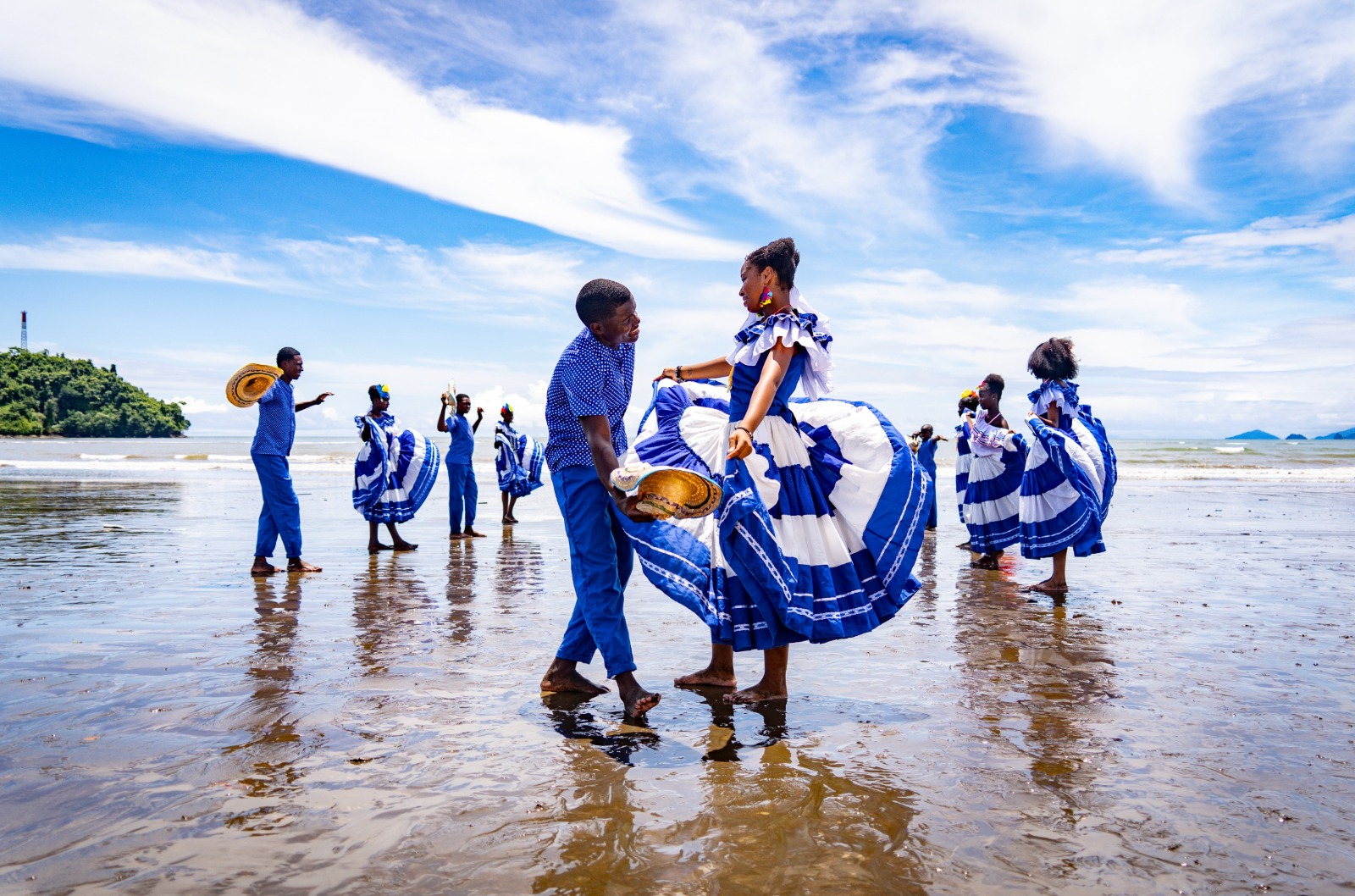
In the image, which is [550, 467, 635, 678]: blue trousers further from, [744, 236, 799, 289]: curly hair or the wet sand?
[744, 236, 799, 289]: curly hair

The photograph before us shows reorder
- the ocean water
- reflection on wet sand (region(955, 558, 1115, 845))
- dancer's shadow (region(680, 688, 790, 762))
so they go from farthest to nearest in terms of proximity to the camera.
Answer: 1. the ocean water
2. dancer's shadow (region(680, 688, 790, 762))
3. reflection on wet sand (region(955, 558, 1115, 845))

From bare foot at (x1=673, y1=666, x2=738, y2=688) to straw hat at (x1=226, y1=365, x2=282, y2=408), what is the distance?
225 inches

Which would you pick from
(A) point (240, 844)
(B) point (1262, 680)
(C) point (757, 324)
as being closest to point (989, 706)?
(B) point (1262, 680)

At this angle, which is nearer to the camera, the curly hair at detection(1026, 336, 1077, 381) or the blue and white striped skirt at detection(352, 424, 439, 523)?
the curly hair at detection(1026, 336, 1077, 381)

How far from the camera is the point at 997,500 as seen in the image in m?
9.45

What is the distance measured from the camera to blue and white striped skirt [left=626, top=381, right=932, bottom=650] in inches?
159

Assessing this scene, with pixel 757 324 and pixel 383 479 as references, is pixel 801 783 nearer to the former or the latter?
pixel 757 324

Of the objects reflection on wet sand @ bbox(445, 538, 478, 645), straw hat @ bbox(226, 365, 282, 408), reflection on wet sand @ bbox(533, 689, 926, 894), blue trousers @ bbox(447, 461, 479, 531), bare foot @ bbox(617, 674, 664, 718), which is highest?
straw hat @ bbox(226, 365, 282, 408)

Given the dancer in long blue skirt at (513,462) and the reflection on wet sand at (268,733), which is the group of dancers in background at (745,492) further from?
the dancer in long blue skirt at (513,462)

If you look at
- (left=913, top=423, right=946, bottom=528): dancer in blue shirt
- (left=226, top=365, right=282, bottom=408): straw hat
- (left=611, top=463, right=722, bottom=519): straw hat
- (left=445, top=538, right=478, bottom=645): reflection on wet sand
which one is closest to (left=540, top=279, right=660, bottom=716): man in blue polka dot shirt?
(left=611, top=463, right=722, bottom=519): straw hat

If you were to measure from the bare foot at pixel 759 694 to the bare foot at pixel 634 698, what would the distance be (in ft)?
1.41

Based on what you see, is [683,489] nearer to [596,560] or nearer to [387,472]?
[596,560]

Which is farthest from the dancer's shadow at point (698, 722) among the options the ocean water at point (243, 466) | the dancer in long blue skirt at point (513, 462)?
the ocean water at point (243, 466)

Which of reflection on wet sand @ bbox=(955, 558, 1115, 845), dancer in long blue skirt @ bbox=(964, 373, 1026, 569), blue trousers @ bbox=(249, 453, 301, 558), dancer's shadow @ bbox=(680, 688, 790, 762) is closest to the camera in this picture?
reflection on wet sand @ bbox=(955, 558, 1115, 845)
